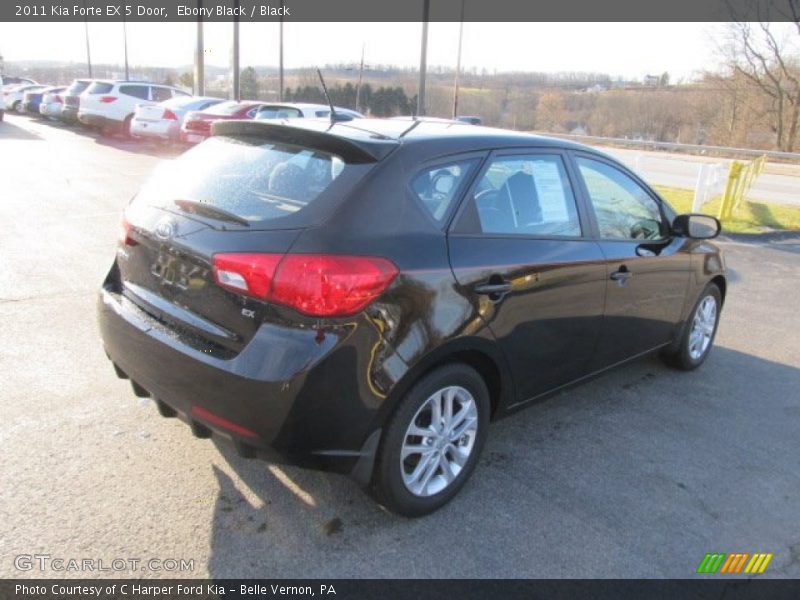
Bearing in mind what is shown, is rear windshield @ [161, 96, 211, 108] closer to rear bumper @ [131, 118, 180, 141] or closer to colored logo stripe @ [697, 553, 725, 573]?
rear bumper @ [131, 118, 180, 141]

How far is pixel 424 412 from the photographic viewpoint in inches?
112

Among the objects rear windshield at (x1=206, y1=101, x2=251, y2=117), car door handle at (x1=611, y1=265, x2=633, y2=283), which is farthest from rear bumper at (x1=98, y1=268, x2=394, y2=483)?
rear windshield at (x1=206, y1=101, x2=251, y2=117)

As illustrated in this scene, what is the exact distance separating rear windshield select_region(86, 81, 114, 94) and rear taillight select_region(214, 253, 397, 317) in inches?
793

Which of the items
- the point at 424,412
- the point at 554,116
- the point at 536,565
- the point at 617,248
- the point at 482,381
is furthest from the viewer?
the point at 554,116

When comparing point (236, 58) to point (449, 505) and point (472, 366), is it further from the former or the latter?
point (449, 505)

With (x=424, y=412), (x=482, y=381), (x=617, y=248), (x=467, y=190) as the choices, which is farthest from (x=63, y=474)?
(x=617, y=248)

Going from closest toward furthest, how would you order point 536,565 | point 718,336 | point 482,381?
point 536,565, point 482,381, point 718,336

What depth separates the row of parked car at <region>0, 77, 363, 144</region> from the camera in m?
15.4

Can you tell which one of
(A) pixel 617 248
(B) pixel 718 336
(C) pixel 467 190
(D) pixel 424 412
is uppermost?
(C) pixel 467 190

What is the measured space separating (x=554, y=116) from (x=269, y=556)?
51000 mm

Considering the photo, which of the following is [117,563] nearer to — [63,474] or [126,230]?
[63,474]

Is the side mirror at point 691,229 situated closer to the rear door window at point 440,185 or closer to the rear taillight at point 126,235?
the rear door window at point 440,185

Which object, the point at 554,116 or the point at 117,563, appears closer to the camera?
the point at 117,563

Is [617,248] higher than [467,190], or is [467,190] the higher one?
[467,190]
